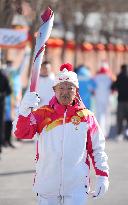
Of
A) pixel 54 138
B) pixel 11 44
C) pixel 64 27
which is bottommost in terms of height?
pixel 54 138

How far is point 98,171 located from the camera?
5.42 metres

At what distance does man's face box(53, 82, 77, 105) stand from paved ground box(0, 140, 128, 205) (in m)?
3.32

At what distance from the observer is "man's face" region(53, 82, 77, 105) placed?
5.40m

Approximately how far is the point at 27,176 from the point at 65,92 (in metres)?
5.42

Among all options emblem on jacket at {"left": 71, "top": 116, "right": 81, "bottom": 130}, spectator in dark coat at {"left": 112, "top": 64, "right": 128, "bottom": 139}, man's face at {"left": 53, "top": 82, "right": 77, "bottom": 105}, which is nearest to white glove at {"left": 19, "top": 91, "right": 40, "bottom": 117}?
man's face at {"left": 53, "top": 82, "right": 77, "bottom": 105}

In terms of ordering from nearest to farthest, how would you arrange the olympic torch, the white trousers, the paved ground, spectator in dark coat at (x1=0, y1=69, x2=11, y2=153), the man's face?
the white trousers
the man's face
the olympic torch
the paved ground
spectator in dark coat at (x1=0, y1=69, x2=11, y2=153)

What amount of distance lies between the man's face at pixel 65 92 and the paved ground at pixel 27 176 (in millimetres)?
3320

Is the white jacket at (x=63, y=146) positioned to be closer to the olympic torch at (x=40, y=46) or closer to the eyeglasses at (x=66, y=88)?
the eyeglasses at (x=66, y=88)

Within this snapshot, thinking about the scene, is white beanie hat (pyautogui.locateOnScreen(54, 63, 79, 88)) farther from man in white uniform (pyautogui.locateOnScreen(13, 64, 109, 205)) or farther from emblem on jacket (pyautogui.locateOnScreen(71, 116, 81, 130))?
emblem on jacket (pyautogui.locateOnScreen(71, 116, 81, 130))

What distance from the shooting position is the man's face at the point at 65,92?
5.40 meters

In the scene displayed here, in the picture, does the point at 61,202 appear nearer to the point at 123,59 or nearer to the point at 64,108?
the point at 64,108

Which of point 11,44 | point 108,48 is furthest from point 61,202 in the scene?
point 108,48

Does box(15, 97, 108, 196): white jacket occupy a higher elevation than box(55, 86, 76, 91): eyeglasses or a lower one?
lower

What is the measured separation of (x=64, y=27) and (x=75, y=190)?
2821cm
